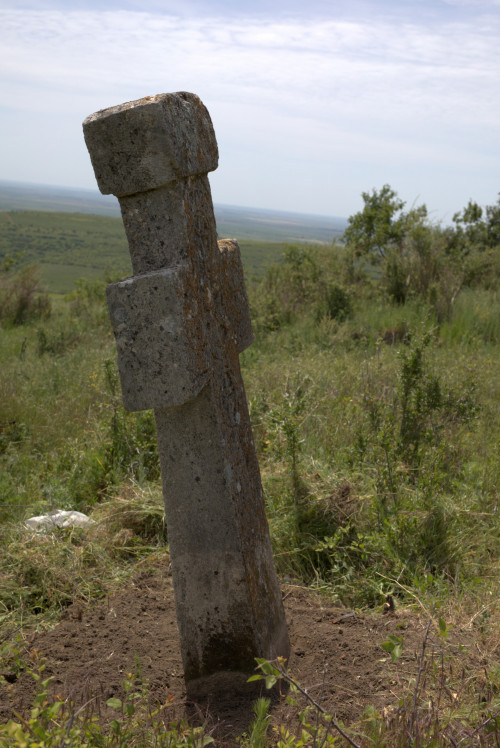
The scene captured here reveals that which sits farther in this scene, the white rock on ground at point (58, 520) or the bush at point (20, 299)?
the bush at point (20, 299)

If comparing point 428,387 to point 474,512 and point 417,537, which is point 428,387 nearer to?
point 474,512

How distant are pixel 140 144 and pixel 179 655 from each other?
84.4 inches

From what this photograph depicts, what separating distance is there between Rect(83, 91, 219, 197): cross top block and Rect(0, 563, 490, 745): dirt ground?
175 centimetres

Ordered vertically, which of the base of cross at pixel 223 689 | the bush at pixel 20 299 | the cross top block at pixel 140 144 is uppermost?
the cross top block at pixel 140 144

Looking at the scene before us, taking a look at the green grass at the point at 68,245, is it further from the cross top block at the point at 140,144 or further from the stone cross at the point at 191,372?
the cross top block at the point at 140,144

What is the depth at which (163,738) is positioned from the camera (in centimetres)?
198

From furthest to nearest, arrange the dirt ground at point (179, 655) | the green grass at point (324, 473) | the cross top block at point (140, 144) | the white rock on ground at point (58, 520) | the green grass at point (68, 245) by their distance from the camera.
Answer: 1. the green grass at point (68, 245)
2. the white rock on ground at point (58, 520)
3. the green grass at point (324, 473)
4. the dirt ground at point (179, 655)
5. the cross top block at point (140, 144)

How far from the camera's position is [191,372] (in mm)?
2287

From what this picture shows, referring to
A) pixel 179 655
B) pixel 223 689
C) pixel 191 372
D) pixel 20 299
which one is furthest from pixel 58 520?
pixel 20 299

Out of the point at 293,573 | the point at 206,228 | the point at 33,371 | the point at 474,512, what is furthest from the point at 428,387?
the point at 33,371

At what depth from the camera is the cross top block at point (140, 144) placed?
2246 millimetres

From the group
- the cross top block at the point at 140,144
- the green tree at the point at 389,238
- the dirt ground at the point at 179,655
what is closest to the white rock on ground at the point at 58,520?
the dirt ground at the point at 179,655

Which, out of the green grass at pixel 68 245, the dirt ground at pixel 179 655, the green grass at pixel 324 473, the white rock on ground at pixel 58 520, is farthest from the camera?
the green grass at pixel 68 245

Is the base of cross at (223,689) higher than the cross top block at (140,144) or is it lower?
lower
